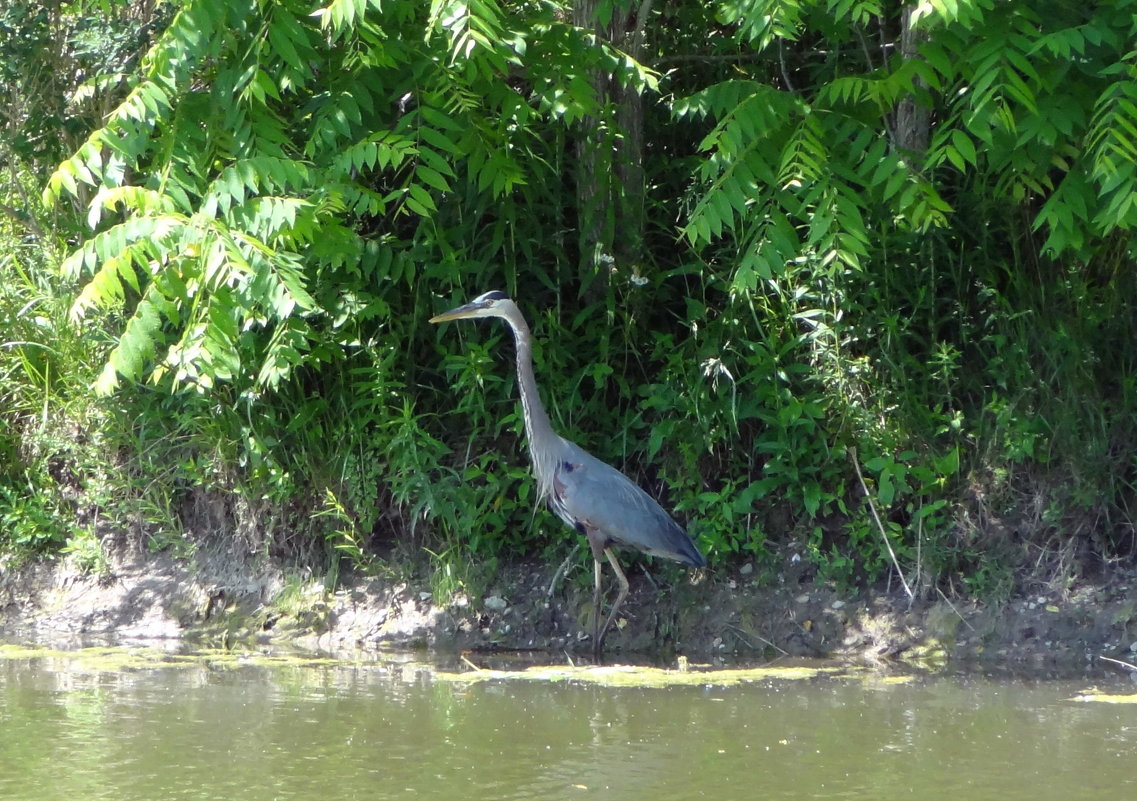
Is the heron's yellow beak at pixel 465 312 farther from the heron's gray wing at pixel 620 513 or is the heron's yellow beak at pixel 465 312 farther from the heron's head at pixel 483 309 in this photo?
the heron's gray wing at pixel 620 513

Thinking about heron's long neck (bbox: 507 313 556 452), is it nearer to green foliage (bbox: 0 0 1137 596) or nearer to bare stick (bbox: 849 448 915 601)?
green foliage (bbox: 0 0 1137 596)

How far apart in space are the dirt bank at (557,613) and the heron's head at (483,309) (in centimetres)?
144

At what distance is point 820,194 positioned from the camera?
5855 millimetres

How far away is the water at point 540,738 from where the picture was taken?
445cm

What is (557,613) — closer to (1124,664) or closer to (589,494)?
(589,494)

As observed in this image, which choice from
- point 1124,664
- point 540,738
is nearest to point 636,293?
point 540,738

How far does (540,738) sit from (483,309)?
2.45m

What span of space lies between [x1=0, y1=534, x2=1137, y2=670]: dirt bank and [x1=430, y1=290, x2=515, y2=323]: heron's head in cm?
144

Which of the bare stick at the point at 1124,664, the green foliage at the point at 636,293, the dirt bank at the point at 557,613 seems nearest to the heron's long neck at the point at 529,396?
the green foliage at the point at 636,293

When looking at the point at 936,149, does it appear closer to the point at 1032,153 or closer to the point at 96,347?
the point at 1032,153

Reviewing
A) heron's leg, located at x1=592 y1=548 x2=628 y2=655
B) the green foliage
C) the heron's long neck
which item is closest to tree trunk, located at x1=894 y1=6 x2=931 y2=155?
the green foliage

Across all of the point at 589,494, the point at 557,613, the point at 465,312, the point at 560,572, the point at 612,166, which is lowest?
the point at 557,613

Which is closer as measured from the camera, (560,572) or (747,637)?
(747,637)

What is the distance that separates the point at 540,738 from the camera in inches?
201
